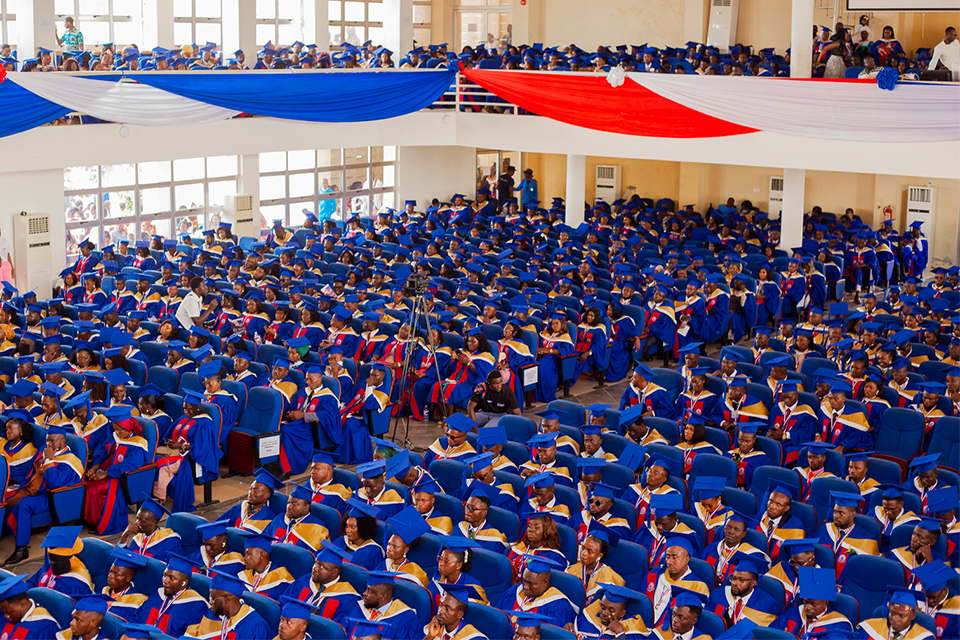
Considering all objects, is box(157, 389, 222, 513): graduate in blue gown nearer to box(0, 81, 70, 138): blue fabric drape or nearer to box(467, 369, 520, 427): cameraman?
box(467, 369, 520, 427): cameraman

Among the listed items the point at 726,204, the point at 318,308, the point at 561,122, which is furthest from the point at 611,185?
the point at 318,308

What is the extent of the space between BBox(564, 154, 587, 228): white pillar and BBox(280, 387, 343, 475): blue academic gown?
29.8 ft

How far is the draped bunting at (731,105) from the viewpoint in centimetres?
1312

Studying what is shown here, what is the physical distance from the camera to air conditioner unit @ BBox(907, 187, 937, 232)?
19562 mm

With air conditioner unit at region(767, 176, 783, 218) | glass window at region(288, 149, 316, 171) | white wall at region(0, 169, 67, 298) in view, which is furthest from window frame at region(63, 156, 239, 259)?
air conditioner unit at region(767, 176, 783, 218)

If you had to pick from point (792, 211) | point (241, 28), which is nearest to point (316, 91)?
point (241, 28)

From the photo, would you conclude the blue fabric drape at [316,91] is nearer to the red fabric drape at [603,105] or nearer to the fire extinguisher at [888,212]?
the red fabric drape at [603,105]

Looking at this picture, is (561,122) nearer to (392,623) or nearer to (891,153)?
(891,153)

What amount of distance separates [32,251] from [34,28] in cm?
318

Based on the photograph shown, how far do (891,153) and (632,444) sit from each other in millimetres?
7601

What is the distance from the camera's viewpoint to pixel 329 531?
7.27 m

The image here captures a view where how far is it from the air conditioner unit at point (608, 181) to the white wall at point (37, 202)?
1117 cm

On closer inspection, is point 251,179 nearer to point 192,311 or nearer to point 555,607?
point 192,311

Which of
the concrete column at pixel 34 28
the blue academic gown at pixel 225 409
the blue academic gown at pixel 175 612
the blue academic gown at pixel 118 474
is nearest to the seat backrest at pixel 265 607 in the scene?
the blue academic gown at pixel 175 612
